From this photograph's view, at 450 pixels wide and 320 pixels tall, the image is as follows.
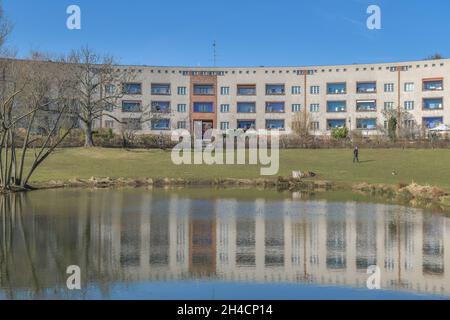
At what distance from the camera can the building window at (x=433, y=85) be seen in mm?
98250

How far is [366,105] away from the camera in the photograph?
10319 cm

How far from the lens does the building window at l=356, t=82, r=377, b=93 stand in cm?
10238

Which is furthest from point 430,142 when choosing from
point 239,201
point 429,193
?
point 239,201

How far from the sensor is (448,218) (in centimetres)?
2748

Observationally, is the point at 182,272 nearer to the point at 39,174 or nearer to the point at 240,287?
the point at 240,287

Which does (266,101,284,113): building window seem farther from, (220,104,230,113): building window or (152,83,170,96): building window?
(152,83,170,96): building window

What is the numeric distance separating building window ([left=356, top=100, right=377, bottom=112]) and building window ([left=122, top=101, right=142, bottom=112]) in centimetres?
4166

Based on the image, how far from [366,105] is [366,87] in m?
3.35

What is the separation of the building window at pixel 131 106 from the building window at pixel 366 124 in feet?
137

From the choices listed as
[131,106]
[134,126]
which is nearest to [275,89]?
[131,106]

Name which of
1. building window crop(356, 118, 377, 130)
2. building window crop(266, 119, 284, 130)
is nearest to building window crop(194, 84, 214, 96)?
building window crop(266, 119, 284, 130)

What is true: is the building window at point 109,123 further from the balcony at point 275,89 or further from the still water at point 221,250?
the still water at point 221,250

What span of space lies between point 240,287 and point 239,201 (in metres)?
21.5
